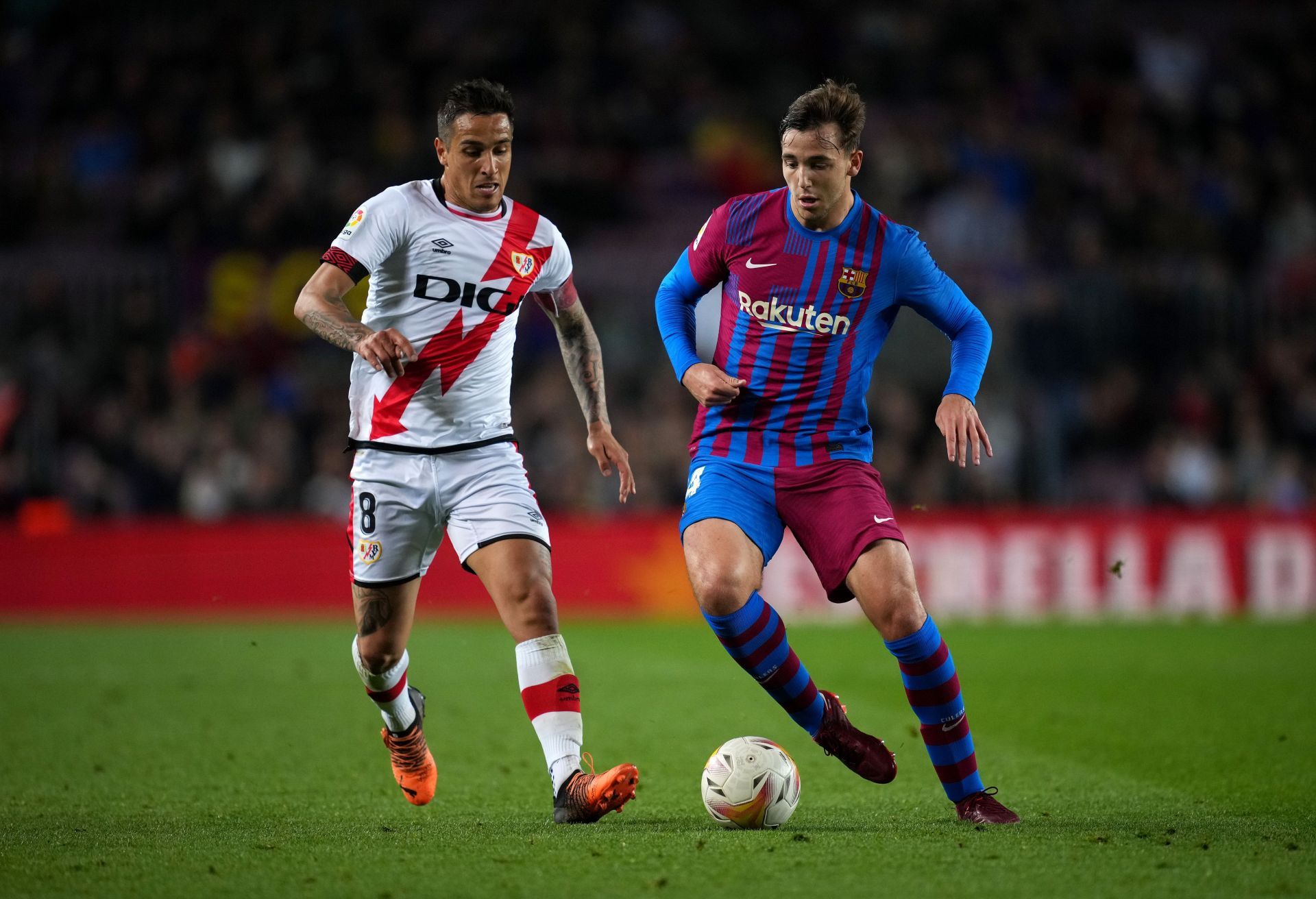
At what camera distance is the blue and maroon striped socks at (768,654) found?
5.31 m

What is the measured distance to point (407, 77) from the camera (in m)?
18.2

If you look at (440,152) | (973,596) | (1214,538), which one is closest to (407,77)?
(973,596)

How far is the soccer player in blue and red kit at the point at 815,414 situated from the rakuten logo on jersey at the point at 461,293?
25.2 inches

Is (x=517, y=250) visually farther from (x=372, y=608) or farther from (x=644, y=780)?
(x=644, y=780)

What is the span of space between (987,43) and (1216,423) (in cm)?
665

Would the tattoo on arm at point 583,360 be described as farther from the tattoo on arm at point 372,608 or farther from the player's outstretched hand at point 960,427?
the player's outstretched hand at point 960,427

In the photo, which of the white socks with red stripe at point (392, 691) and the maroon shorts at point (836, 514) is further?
the white socks with red stripe at point (392, 691)

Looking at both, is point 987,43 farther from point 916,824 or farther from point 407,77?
point 916,824

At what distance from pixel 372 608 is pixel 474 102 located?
192 cm

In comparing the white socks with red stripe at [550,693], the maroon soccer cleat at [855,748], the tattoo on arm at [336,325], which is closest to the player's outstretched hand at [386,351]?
the tattoo on arm at [336,325]

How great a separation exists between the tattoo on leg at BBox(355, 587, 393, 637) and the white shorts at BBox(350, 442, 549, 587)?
0.05 m

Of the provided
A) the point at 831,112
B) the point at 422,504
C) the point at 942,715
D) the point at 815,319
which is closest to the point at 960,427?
the point at 815,319

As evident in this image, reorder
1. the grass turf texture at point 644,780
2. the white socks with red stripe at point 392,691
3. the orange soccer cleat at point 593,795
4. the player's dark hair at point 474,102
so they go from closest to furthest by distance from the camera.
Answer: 1. the grass turf texture at point 644,780
2. the orange soccer cleat at point 593,795
3. the player's dark hair at point 474,102
4. the white socks with red stripe at point 392,691

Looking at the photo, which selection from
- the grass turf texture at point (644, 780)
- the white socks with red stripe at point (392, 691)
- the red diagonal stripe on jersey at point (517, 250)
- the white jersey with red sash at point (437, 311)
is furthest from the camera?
the white socks with red stripe at point (392, 691)
